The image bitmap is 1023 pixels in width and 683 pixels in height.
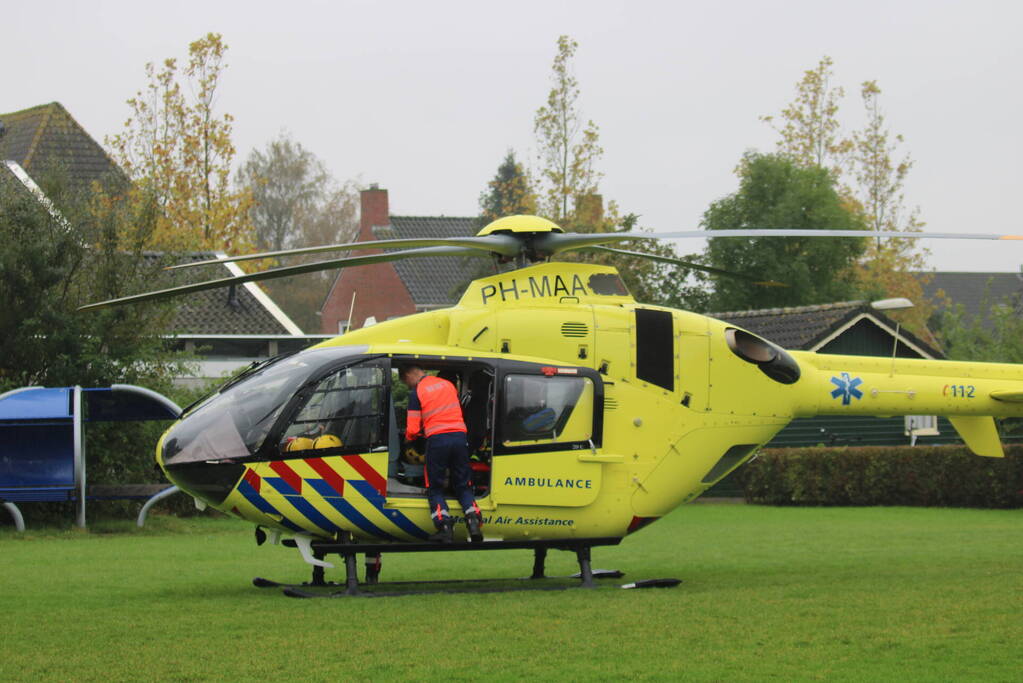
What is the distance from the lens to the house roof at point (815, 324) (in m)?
30.2

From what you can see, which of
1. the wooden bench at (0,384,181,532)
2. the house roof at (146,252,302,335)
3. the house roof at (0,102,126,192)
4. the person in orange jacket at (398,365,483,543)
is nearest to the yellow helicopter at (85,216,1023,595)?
the person in orange jacket at (398,365,483,543)

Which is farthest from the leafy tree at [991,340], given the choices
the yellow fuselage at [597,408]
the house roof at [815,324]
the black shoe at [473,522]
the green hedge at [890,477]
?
the black shoe at [473,522]

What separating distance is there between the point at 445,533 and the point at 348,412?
4.77 ft

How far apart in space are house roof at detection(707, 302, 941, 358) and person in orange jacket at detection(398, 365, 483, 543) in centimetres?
1902

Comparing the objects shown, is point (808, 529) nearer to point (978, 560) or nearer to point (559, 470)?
point (978, 560)

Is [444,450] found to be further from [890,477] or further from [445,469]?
[890,477]

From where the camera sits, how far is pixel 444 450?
11875 mm

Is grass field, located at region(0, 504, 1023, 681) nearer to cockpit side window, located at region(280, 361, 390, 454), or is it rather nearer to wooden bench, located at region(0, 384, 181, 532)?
cockpit side window, located at region(280, 361, 390, 454)

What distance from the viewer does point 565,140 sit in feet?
130

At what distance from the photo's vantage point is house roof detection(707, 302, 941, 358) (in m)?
30.2

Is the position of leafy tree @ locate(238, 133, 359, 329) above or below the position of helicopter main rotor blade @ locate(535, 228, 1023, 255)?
above

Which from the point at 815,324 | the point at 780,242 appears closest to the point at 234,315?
the point at 815,324

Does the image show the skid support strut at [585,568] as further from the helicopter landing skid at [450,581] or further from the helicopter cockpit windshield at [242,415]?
the helicopter cockpit windshield at [242,415]

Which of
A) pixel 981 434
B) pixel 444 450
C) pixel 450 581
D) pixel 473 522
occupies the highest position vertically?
pixel 981 434
